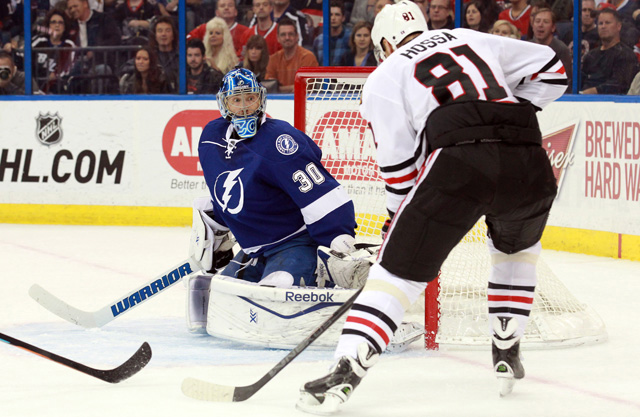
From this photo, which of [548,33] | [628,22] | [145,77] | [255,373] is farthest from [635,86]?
[255,373]

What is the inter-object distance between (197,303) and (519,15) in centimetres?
354

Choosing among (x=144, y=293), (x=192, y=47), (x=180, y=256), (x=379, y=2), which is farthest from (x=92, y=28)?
(x=144, y=293)

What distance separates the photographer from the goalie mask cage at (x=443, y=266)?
3094 millimetres

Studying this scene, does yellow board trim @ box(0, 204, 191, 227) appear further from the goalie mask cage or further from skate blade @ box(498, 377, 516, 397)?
skate blade @ box(498, 377, 516, 397)

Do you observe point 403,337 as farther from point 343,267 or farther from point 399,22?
point 399,22

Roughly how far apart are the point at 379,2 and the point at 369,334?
15.3 ft

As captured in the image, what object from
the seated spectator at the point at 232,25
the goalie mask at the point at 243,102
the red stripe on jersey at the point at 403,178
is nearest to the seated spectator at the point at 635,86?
the seated spectator at the point at 232,25

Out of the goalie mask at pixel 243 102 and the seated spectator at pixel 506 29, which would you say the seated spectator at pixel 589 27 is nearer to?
the seated spectator at pixel 506 29

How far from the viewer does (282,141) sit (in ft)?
10.3

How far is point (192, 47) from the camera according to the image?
22.5ft

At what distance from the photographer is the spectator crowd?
20.2 feet

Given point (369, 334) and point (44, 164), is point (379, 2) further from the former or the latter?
point (369, 334)

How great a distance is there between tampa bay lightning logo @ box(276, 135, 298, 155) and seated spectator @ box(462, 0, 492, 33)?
10.9ft

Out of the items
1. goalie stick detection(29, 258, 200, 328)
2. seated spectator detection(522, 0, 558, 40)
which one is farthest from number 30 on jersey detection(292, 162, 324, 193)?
seated spectator detection(522, 0, 558, 40)
